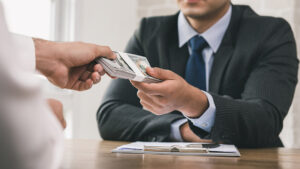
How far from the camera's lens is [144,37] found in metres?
1.95

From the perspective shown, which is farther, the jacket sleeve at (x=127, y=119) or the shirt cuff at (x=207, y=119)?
the jacket sleeve at (x=127, y=119)

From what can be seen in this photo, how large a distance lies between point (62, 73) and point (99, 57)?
118 millimetres

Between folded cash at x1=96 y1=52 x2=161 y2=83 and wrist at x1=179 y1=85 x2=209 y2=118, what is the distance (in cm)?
14

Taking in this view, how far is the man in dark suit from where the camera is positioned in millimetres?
1312

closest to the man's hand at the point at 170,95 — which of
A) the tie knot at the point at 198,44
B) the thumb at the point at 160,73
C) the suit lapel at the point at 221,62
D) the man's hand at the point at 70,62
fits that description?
the thumb at the point at 160,73

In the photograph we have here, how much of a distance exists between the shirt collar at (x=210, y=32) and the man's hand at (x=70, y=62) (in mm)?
792

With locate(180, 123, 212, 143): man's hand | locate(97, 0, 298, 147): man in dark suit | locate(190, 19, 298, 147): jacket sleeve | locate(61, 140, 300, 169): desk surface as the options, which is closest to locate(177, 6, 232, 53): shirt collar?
locate(97, 0, 298, 147): man in dark suit

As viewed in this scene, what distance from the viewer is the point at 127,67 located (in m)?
1.01

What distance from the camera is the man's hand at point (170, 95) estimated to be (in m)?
1.07

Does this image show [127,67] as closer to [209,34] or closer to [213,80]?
[213,80]

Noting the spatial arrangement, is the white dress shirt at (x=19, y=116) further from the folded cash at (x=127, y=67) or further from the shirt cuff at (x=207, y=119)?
the shirt cuff at (x=207, y=119)

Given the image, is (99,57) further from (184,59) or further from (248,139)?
(184,59)

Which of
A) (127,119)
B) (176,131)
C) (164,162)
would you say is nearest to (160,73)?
(164,162)

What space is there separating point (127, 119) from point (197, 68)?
43 centimetres
